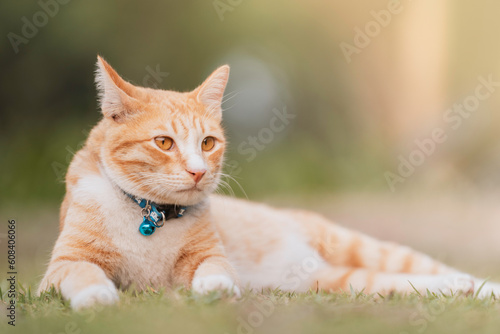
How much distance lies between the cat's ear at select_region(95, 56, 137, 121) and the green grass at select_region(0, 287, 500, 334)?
839mm

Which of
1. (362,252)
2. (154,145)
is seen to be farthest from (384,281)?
(154,145)

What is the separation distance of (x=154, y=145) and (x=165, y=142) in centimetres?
6

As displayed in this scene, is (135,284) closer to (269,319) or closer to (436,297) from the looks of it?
(269,319)

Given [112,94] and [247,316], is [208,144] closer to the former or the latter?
[112,94]

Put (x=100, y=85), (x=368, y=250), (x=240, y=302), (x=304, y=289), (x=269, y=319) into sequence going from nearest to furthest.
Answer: (x=269, y=319) < (x=240, y=302) < (x=100, y=85) < (x=304, y=289) < (x=368, y=250)

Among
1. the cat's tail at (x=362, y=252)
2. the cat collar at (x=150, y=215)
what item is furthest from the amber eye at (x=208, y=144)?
the cat's tail at (x=362, y=252)

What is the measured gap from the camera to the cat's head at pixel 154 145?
2314mm

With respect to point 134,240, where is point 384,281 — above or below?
below

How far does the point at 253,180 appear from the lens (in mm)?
6242

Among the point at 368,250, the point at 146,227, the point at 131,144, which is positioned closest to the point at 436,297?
the point at 368,250

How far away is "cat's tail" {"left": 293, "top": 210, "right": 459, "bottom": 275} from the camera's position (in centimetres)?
330

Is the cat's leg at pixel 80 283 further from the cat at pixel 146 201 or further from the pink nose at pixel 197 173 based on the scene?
the pink nose at pixel 197 173

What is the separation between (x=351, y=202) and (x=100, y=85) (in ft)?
14.0

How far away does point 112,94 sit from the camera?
2.42 metres
